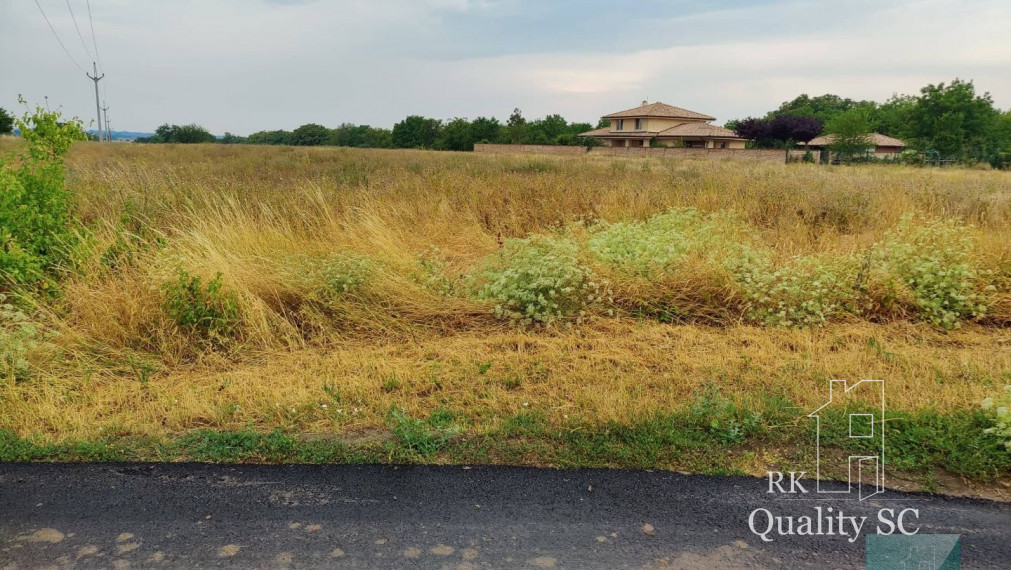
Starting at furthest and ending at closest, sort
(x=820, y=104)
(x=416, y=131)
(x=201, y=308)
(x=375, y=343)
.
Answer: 1. (x=820, y=104)
2. (x=416, y=131)
3. (x=375, y=343)
4. (x=201, y=308)

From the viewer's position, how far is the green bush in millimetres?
5965

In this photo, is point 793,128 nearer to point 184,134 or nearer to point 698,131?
point 698,131

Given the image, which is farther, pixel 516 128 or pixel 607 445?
pixel 516 128

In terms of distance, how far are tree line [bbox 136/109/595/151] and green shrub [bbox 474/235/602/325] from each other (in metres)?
47.3

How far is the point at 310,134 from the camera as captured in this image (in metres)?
61.2

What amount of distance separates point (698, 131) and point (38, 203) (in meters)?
54.5

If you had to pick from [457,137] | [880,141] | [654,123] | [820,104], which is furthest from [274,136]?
[820,104]

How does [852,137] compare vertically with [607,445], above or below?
above

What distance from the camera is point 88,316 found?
18.1 ft

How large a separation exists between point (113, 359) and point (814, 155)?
1674 inches

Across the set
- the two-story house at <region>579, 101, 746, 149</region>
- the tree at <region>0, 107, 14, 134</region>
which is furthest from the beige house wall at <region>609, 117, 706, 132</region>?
the tree at <region>0, 107, 14, 134</region>

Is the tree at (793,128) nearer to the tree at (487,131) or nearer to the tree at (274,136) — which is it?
the tree at (487,131)

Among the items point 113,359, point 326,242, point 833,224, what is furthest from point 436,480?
point 833,224

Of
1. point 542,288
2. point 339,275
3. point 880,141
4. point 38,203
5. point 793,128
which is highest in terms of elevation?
point 793,128
